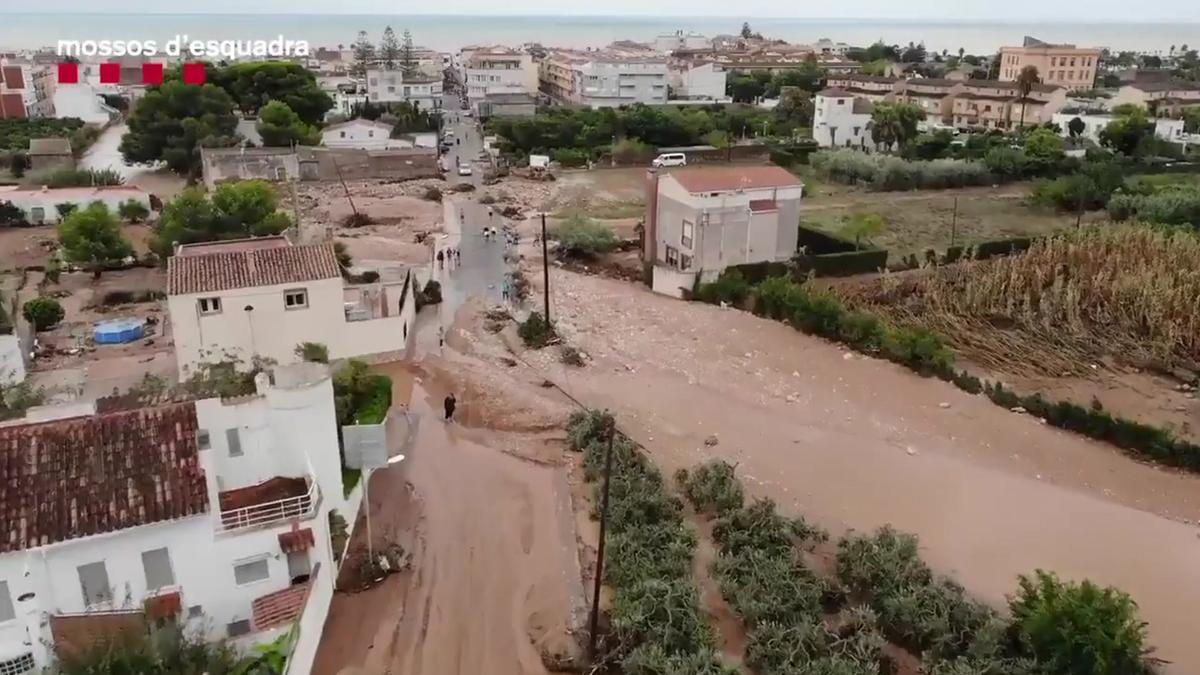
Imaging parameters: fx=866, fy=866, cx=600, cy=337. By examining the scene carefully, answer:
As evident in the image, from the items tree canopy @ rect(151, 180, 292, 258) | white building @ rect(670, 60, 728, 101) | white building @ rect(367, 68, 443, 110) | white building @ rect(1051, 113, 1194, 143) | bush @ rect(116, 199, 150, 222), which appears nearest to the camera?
tree canopy @ rect(151, 180, 292, 258)

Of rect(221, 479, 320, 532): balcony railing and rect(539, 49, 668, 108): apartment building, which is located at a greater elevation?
rect(539, 49, 668, 108): apartment building

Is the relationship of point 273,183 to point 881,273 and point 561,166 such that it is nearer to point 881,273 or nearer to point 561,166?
point 561,166

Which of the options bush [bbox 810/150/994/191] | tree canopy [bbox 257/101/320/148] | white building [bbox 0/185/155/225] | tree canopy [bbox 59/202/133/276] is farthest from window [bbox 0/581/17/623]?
bush [bbox 810/150/994/191]

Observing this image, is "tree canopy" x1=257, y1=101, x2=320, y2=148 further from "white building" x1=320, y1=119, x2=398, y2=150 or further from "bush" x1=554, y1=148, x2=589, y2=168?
"bush" x1=554, y1=148, x2=589, y2=168

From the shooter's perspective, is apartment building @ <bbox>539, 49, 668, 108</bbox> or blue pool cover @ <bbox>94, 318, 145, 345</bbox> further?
apartment building @ <bbox>539, 49, 668, 108</bbox>

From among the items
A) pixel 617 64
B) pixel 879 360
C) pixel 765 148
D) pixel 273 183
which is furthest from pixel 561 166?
pixel 879 360

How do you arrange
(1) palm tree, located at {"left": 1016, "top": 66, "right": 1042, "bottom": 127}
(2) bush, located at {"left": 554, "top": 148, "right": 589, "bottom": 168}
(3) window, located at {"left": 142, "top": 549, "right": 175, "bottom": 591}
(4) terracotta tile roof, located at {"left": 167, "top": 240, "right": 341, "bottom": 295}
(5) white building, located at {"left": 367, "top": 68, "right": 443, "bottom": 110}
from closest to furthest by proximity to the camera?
(3) window, located at {"left": 142, "top": 549, "right": 175, "bottom": 591}
(4) terracotta tile roof, located at {"left": 167, "top": 240, "right": 341, "bottom": 295}
(2) bush, located at {"left": 554, "top": 148, "right": 589, "bottom": 168}
(1) palm tree, located at {"left": 1016, "top": 66, "right": 1042, "bottom": 127}
(5) white building, located at {"left": 367, "top": 68, "right": 443, "bottom": 110}

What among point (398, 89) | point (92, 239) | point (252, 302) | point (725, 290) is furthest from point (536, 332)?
point (398, 89)
